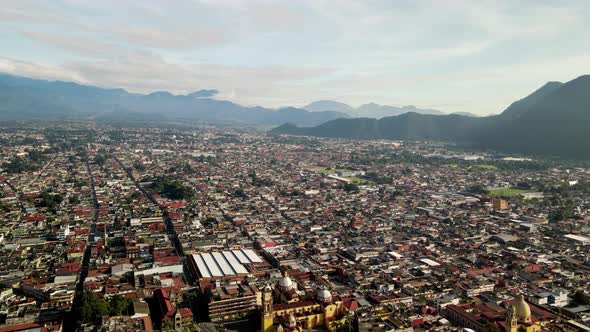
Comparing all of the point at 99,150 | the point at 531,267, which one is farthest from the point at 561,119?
the point at 99,150

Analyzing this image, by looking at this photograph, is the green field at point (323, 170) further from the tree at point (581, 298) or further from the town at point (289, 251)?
the tree at point (581, 298)

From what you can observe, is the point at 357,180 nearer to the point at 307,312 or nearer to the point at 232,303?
the point at 232,303

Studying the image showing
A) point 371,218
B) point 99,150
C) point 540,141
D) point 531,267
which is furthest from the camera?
point 540,141

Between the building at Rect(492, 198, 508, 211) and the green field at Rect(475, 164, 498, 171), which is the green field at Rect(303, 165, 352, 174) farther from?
the building at Rect(492, 198, 508, 211)

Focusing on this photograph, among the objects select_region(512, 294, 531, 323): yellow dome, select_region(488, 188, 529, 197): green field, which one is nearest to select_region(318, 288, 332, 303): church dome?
select_region(512, 294, 531, 323): yellow dome

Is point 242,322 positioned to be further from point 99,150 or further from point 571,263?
point 99,150
